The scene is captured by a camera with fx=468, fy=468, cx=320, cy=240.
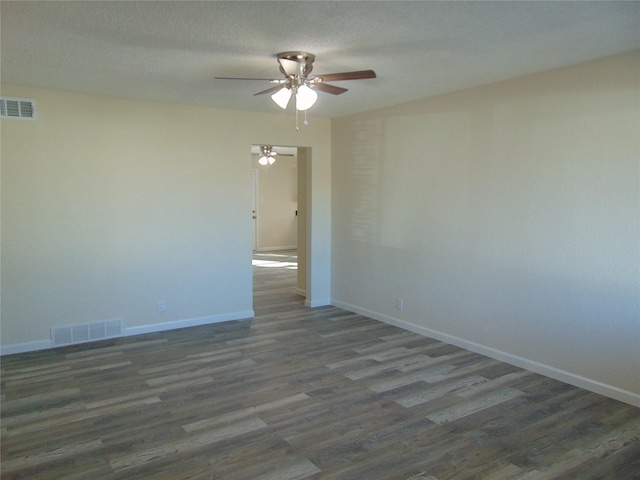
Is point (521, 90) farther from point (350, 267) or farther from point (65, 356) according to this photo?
point (65, 356)

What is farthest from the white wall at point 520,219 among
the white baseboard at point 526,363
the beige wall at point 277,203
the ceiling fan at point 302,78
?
the beige wall at point 277,203

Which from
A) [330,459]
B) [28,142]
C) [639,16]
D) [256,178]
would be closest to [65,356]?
[28,142]

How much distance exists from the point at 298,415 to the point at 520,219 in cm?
241

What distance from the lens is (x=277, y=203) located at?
12.0 m

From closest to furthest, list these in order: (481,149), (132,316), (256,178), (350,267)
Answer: (481,149) < (132,316) < (350,267) < (256,178)

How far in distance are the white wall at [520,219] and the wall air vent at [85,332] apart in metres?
2.88

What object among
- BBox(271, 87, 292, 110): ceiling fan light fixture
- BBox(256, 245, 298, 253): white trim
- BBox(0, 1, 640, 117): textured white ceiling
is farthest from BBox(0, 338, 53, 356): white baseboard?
BBox(256, 245, 298, 253): white trim

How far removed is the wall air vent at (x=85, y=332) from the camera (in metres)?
4.55

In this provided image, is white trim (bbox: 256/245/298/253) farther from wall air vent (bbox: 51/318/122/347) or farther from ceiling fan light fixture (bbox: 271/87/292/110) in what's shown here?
ceiling fan light fixture (bbox: 271/87/292/110)

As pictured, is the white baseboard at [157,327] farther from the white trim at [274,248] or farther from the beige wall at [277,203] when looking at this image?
the beige wall at [277,203]

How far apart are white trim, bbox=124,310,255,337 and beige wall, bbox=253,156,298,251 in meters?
6.27

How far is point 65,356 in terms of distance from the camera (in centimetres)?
430

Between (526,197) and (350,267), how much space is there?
2.58m

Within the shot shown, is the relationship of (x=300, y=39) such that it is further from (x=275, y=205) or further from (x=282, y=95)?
(x=275, y=205)
